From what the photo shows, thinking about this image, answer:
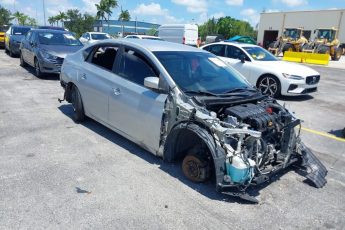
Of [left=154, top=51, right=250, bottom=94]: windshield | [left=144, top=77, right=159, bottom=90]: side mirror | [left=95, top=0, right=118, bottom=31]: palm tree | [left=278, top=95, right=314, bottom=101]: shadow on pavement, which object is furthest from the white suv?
[left=95, top=0, right=118, bottom=31]: palm tree

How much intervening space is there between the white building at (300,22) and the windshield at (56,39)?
40678 mm

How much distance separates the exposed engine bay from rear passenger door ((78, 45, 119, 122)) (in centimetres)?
184

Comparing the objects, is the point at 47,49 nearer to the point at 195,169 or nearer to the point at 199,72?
the point at 199,72

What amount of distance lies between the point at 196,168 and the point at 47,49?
8.73 meters

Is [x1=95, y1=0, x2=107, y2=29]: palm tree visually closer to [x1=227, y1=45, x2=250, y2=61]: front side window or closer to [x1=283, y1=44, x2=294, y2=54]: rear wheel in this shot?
[x1=283, y1=44, x2=294, y2=54]: rear wheel

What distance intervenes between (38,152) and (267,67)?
7201 millimetres

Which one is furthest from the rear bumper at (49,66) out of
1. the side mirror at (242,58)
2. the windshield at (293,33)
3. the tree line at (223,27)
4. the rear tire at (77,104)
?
the tree line at (223,27)

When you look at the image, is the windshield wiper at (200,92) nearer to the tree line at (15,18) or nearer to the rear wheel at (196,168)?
the rear wheel at (196,168)

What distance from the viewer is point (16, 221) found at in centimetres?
314

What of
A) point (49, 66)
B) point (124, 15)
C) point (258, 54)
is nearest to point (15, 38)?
point (49, 66)

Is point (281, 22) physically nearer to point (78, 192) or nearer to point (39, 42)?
point (39, 42)

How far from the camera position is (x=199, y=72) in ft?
15.6

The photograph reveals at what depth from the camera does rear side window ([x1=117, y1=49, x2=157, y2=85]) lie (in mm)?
4617

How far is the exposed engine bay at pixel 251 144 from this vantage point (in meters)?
3.58
